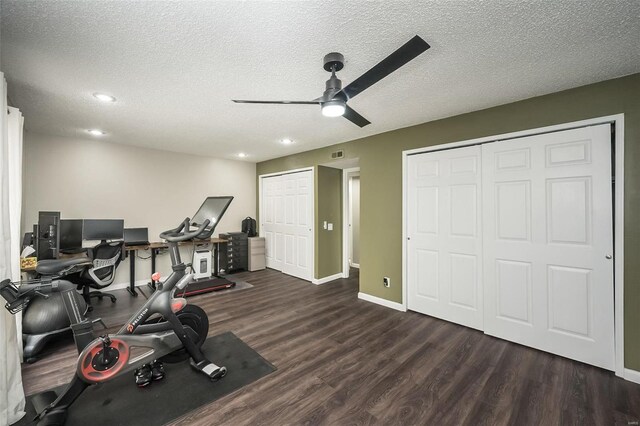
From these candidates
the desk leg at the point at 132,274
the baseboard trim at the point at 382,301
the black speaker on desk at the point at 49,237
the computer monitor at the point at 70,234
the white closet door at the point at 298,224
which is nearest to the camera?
the black speaker on desk at the point at 49,237

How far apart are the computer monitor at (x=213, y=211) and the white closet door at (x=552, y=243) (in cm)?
273

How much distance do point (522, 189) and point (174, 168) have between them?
5.53 meters

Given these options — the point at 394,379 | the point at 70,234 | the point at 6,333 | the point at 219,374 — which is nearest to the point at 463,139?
the point at 394,379

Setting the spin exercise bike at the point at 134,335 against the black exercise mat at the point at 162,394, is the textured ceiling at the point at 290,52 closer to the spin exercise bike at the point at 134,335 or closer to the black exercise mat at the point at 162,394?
the spin exercise bike at the point at 134,335

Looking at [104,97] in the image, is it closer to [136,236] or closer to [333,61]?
[333,61]

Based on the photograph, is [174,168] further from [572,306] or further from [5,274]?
[572,306]

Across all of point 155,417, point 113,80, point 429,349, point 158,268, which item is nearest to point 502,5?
point 429,349

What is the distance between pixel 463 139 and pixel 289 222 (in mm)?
3476

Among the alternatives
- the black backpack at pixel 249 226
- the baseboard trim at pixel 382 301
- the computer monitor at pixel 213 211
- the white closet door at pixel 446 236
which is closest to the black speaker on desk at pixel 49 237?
the computer monitor at pixel 213 211

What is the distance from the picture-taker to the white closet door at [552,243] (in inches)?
88.1

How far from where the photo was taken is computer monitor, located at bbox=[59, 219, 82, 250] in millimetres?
3655

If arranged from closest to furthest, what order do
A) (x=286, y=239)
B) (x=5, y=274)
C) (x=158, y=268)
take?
(x=5, y=274) → (x=158, y=268) → (x=286, y=239)

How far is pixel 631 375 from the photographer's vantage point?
2.08 m

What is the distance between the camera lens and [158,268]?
4.82 m
